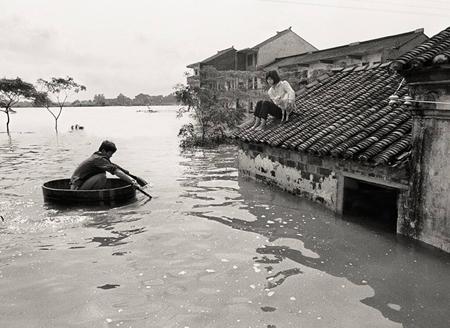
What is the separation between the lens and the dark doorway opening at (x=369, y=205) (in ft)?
30.3

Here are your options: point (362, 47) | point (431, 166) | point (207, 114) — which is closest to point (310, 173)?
point (431, 166)

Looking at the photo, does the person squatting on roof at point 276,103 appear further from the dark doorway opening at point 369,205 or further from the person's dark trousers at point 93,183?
the person's dark trousers at point 93,183

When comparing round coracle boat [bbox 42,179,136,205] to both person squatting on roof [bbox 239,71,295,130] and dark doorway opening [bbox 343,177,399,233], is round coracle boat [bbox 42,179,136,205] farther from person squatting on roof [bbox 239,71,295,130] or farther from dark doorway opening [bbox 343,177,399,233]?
dark doorway opening [bbox 343,177,399,233]

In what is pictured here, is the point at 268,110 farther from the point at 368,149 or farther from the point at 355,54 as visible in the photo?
the point at 355,54

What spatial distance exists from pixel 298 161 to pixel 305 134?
75 centimetres

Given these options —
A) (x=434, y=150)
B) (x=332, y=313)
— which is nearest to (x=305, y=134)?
(x=434, y=150)

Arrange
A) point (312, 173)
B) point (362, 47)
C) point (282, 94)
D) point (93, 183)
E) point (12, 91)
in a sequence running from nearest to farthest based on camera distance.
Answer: point (312, 173) < point (93, 183) < point (282, 94) < point (362, 47) < point (12, 91)

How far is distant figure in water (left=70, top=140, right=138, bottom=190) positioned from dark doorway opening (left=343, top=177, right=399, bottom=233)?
542 cm

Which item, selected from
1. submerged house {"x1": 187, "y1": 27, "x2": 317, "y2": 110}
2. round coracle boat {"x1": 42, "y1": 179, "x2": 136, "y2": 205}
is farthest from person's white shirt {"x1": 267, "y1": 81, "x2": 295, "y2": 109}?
submerged house {"x1": 187, "y1": 27, "x2": 317, "y2": 110}

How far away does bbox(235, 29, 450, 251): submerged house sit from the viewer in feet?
22.8

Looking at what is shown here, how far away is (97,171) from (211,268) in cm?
543

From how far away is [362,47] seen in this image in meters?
27.7

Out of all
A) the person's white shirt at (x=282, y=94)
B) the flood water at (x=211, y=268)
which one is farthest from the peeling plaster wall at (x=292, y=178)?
the person's white shirt at (x=282, y=94)

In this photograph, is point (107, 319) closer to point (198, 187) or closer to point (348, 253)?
point (348, 253)
